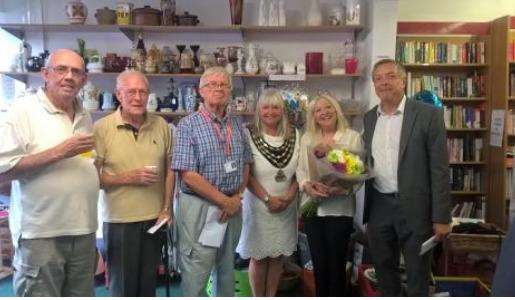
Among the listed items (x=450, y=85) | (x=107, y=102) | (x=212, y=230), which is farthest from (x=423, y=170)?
(x=107, y=102)

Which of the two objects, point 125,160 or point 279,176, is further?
point 279,176

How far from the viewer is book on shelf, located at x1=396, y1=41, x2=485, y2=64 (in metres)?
4.59

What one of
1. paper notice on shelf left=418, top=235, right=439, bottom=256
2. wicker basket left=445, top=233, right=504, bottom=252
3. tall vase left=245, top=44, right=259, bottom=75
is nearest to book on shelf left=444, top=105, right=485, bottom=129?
wicker basket left=445, top=233, right=504, bottom=252

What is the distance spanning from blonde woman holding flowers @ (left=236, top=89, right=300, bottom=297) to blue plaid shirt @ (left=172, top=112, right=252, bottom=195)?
0.85ft

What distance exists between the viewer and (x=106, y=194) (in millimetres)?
2221

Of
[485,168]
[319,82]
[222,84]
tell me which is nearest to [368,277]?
[222,84]

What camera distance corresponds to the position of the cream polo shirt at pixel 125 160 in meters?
2.19

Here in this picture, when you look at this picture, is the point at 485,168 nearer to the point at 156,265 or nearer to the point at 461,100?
the point at 461,100

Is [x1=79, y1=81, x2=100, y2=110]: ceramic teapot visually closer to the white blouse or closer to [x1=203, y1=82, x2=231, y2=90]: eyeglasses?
[x1=203, y1=82, x2=231, y2=90]: eyeglasses

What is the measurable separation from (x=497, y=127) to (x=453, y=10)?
1363 mm

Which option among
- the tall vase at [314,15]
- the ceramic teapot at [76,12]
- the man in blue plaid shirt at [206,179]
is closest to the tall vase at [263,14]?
the tall vase at [314,15]

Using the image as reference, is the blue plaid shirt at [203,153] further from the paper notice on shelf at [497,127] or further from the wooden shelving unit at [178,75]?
the paper notice on shelf at [497,127]

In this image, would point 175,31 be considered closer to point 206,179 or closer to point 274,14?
point 274,14

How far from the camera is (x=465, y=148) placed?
4777 mm
